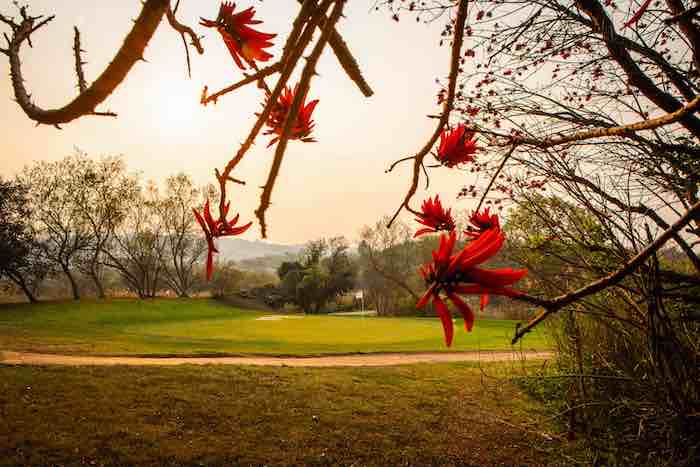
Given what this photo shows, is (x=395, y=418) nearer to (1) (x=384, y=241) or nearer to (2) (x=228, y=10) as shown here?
(2) (x=228, y=10)

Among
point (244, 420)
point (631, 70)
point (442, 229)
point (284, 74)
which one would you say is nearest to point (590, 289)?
point (442, 229)

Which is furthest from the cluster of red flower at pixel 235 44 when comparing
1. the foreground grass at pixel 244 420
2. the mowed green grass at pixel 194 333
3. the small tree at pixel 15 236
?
the small tree at pixel 15 236

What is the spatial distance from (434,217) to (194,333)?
610 inches

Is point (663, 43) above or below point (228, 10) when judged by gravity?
above

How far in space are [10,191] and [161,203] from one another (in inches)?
365

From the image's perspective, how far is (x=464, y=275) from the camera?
41 centimetres

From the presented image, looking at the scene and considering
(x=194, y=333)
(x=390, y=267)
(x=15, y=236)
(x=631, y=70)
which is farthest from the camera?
(x=390, y=267)

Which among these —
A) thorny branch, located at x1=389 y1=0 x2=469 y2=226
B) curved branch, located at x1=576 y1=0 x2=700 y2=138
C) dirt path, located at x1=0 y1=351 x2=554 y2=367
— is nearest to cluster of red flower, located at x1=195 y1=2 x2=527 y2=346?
thorny branch, located at x1=389 y1=0 x2=469 y2=226

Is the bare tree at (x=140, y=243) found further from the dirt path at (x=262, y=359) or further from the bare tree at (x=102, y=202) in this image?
the dirt path at (x=262, y=359)

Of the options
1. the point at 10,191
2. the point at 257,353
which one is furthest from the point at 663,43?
the point at 10,191

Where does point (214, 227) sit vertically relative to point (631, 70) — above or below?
below

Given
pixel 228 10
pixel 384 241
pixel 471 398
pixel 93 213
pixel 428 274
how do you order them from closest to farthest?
1. pixel 428 274
2. pixel 228 10
3. pixel 471 398
4. pixel 93 213
5. pixel 384 241

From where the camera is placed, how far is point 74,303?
68.5 feet

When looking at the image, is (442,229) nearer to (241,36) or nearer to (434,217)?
(434,217)
